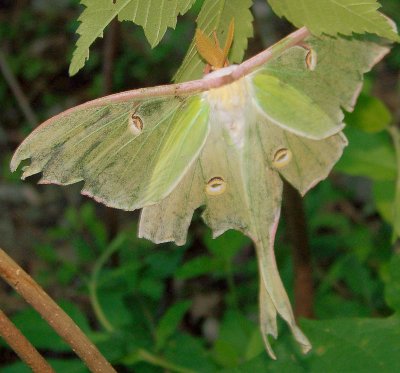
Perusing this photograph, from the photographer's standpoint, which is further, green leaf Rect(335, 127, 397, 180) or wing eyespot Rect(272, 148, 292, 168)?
green leaf Rect(335, 127, 397, 180)

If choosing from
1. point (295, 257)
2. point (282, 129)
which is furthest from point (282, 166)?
point (295, 257)

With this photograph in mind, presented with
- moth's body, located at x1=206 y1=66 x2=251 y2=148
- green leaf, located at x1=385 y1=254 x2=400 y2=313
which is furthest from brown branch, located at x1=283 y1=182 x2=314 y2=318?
moth's body, located at x1=206 y1=66 x2=251 y2=148

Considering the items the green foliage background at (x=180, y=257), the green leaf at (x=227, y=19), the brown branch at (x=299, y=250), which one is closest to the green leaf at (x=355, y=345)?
the green foliage background at (x=180, y=257)

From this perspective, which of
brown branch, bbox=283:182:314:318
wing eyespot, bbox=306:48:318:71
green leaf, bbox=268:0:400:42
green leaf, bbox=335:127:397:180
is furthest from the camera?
green leaf, bbox=335:127:397:180

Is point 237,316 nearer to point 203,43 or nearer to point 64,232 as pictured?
point 64,232

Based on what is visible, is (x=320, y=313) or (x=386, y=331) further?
(x=320, y=313)

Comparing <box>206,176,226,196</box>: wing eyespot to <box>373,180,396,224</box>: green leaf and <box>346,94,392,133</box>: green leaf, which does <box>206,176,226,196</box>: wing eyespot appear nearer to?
<box>346,94,392,133</box>: green leaf

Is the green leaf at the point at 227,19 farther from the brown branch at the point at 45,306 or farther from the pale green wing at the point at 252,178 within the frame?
the brown branch at the point at 45,306
